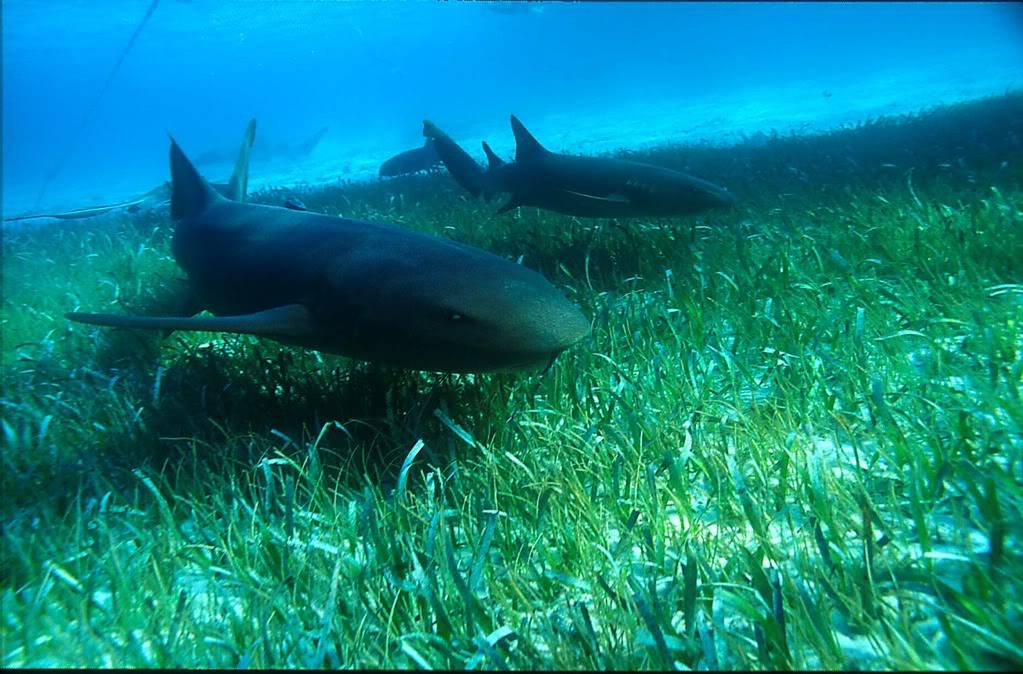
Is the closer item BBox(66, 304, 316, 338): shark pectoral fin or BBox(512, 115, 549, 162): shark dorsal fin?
BBox(66, 304, 316, 338): shark pectoral fin

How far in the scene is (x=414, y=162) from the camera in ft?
51.9

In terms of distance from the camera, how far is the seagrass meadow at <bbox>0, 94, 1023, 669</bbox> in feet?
4.96

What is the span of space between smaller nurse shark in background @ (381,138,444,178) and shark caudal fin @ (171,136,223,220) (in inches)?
423

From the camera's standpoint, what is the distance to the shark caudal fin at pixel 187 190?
4.56 metres

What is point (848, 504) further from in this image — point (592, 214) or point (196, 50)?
point (196, 50)

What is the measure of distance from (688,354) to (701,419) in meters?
0.77

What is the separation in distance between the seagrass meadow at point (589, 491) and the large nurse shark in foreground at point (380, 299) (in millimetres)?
390

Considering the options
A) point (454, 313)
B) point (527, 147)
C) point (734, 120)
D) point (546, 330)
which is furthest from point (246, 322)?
point (734, 120)

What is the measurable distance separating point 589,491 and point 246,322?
190 cm

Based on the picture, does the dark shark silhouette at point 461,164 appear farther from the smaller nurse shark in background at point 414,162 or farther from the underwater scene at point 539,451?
the smaller nurse shark in background at point 414,162

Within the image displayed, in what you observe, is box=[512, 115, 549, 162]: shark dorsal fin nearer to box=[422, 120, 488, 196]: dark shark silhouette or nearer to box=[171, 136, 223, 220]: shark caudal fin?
box=[422, 120, 488, 196]: dark shark silhouette

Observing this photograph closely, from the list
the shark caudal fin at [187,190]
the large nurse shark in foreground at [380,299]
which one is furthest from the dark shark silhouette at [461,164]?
the large nurse shark in foreground at [380,299]

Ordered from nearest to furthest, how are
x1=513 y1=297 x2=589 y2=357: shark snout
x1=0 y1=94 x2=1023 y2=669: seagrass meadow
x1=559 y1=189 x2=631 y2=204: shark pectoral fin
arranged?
1. x1=0 y1=94 x2=1023 y2=669: seagrass meadow
2. x1=513 y1=297 x2=589 y2=357: shark snout
3. x1=559 y1=189 x2=631 y2=204: shark pectoral fin

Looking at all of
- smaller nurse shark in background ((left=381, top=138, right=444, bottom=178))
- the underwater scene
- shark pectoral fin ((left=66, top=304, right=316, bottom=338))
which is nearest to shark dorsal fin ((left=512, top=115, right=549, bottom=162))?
the underwater scene
